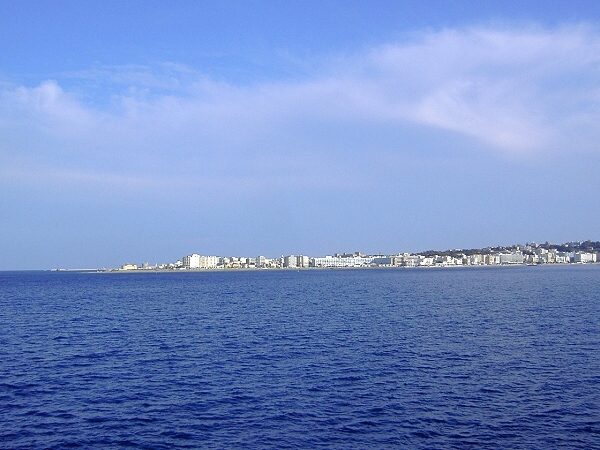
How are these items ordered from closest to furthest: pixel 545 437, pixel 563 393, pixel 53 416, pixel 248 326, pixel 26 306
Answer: pixel 545 437 < pixel 53 416 < pixel 563 393 < pixel 248 326 < pixel 26 306

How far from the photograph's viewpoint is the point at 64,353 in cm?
4644

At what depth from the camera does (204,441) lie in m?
25.1

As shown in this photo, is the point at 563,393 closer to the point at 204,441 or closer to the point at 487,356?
the point at 487,356

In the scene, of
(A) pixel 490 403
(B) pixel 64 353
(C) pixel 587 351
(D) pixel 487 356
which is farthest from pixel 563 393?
(B) pixel 64 353

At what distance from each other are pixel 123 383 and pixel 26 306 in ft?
220

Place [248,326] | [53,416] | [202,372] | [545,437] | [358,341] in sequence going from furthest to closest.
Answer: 1. [248,326]
2. [358,341]
3. [202,372]
4. [53,416]
5. [545,437]

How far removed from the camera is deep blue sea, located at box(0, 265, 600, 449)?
25844mm

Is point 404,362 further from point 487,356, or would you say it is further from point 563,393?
point 563,393

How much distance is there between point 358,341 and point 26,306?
6533cm

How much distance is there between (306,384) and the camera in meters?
34.4

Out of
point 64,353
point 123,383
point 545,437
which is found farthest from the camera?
point 64,353

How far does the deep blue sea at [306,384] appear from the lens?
25.8 metres

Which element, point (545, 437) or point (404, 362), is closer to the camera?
point (545, 437)

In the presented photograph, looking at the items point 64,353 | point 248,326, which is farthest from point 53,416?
point 248,326
